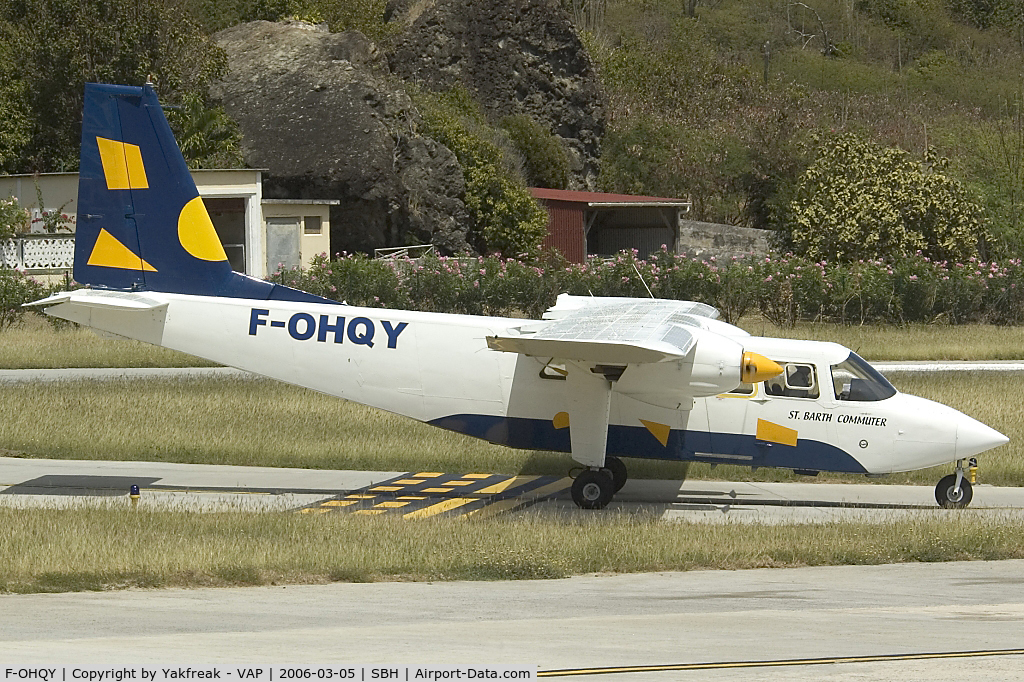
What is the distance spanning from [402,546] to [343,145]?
32.2 m

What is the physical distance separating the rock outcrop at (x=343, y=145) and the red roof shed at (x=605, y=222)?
14.7 ft

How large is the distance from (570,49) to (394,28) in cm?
905

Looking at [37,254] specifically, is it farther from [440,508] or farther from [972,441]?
[972,441]

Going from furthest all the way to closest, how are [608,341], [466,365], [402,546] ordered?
[466,365] < [608,341] < [402,546]

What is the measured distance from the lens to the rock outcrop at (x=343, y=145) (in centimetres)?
4297

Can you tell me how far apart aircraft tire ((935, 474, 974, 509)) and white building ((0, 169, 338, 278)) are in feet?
89.3

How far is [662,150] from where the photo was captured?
2275 inches

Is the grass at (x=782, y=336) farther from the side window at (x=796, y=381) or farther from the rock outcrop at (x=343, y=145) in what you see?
the side window at (x=796, y=381)

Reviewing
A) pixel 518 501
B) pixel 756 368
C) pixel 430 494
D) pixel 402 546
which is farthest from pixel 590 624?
pixel 430 494

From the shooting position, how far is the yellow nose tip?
15.1m

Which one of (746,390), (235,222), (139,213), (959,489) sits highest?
(235,222)

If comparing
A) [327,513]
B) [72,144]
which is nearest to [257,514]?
[327,513]

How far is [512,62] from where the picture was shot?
186 ft

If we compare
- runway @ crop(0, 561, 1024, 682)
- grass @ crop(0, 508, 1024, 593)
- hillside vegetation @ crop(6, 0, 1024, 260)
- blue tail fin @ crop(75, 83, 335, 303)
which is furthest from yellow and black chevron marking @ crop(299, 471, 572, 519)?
hillside vegetation @ crop(6, 0, 1024, 260)
